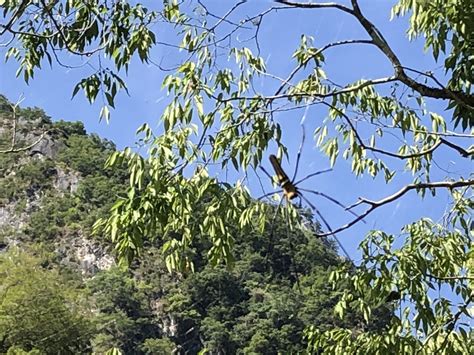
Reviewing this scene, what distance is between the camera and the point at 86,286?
143 feet

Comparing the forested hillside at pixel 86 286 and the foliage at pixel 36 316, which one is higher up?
the forested hillside at pixel 86 286

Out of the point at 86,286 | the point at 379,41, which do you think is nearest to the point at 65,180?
the point at 86,286

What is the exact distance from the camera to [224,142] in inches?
95.5

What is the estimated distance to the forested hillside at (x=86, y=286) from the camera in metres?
22.4

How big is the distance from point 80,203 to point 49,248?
530cm

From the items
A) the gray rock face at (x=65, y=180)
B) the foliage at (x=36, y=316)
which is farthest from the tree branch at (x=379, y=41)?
the gray rock face at (x=65, y=180)

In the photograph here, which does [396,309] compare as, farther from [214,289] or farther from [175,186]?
[214,289]

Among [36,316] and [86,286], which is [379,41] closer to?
[36,316]

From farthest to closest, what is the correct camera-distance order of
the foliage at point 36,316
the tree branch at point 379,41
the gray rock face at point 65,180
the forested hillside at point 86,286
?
1. the gray rock face at point 65,180
2. the forested hillside at point 86,286
3. the foliage at point 36,316
4. the tree branch at point 379,41

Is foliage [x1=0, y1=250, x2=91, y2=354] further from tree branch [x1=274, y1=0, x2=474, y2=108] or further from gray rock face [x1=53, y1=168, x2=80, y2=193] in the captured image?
gray rock face [x1=53, y1=168, x2=80, y2=193]

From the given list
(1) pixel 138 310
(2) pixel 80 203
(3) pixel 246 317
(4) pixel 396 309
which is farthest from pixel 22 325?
(2) pixel 80 203

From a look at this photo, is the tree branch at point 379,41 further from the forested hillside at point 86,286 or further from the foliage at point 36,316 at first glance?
the foliage at point 36,316

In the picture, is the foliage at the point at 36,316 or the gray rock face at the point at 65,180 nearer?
the foliage at the point at 36,316

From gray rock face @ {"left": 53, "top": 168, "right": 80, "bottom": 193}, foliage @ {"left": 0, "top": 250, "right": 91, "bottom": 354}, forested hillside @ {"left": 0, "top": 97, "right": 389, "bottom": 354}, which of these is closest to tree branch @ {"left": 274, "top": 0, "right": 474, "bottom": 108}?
forested hillside @ {"left": 0, "top": 97, "right": 389, "bottom": 354}
